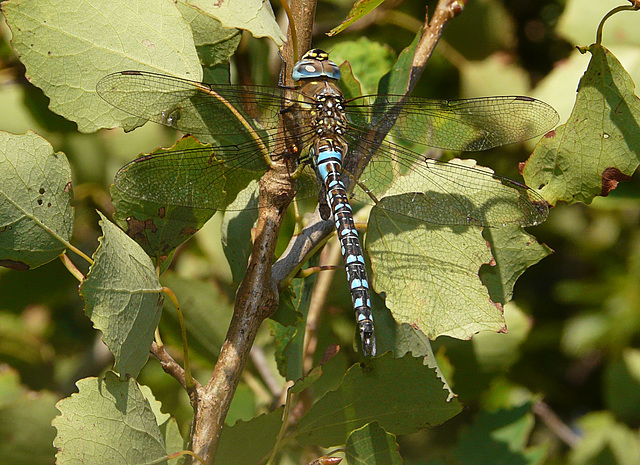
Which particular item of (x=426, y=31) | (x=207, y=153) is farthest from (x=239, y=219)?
(x=426, y=31)

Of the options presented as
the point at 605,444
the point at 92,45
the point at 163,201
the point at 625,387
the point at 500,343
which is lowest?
the point at 605,444

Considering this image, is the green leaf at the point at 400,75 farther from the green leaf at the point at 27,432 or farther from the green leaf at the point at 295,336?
the green leaf at the point at 27,432

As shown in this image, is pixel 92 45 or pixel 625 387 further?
pixel 625 387

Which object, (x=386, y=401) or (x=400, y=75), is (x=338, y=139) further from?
(x=386, y=401)

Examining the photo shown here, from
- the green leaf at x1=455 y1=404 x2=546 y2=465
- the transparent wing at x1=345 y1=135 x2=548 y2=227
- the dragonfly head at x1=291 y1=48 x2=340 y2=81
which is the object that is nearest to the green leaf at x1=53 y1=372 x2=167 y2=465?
the transparent wing at x1=345 y1=135 x2=548 y2=227

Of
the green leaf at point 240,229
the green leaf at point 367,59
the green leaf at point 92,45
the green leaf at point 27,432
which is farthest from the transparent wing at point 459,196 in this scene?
the green leaf at point 27,432

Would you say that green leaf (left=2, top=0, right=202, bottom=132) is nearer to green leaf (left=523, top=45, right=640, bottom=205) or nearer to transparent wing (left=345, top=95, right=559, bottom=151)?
transparent wing (left=345, top=95, right=559, bottom=151)

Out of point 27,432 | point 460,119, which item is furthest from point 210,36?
point 27,432
